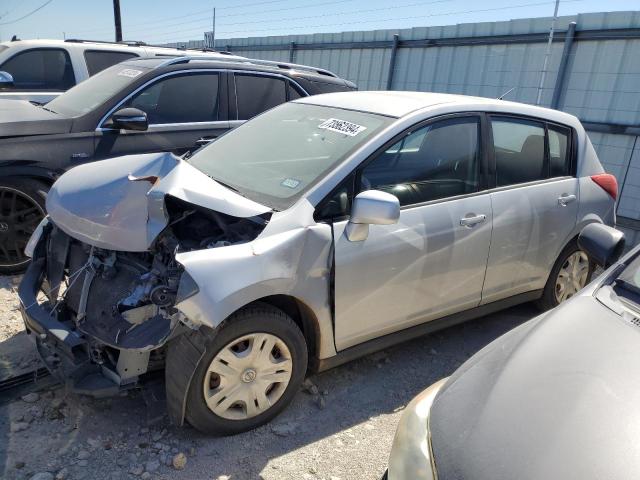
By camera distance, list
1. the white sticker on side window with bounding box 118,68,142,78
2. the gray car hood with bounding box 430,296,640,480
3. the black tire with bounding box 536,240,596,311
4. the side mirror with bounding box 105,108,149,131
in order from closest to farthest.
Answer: the gray car hood with bounding box 430,296,640,480
the black tire with bounding box 536,240,596,311
the side mirror with bounding box 105,108,149,131
the white sticker on side window with bounding box 118,68,142,78

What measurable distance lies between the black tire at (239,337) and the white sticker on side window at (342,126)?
116 centimetres

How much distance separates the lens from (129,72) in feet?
16.9

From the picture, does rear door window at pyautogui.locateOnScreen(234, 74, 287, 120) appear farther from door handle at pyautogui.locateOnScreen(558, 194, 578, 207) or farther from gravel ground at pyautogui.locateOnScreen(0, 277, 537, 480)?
gravel ground at pyautogui.locateOnScreen(0, 277, 537, 480)

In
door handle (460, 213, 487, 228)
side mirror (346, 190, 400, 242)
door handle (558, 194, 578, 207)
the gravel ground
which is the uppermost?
side mirror (346, 190, 400, 242)

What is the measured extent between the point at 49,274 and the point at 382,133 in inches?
82.5

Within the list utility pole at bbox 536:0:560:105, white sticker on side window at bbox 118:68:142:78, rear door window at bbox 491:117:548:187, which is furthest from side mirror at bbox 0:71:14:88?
utility pole at bbox 536:0:560:105

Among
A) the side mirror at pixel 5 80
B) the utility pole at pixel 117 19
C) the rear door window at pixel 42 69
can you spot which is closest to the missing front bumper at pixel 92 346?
the side mirror at pixel 5 80

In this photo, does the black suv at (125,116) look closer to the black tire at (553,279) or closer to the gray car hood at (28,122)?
the gray car hood at (28,122)

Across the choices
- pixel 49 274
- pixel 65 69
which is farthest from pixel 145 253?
pixel 65 69

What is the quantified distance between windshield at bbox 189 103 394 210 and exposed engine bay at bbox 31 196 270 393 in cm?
27

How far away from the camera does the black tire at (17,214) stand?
432cm

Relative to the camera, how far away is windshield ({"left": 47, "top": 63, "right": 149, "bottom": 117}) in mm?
4863

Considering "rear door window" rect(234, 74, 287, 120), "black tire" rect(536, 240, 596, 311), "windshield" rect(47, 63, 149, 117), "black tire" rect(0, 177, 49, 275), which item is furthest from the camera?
"rear door window" rect(234, 74, 287, 120)

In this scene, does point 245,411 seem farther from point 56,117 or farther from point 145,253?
point 56,117
